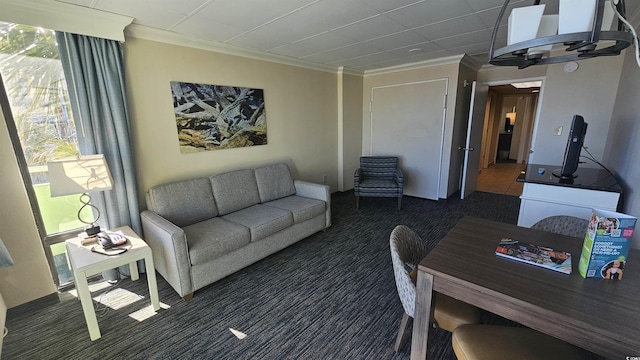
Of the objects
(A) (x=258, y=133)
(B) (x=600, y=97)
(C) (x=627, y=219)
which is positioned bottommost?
(C) (x=627, y=219)

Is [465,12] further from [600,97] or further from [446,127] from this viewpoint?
[600,97]

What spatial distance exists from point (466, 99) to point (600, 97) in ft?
5.21

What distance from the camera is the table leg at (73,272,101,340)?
1.73 m

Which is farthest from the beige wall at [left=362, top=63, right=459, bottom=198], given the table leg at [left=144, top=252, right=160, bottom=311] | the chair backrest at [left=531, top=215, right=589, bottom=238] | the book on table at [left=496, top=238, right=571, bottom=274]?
the table leg at [left=144, top=252, right=160, bottom=311]

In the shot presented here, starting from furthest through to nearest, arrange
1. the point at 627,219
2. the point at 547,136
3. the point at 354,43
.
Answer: the point at 547,136, the point at 354,43, the point at 627,219

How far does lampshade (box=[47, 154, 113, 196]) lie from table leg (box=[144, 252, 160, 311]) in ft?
2.09

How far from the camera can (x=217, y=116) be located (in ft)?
9.93

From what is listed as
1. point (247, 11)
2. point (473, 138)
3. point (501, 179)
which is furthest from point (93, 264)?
point (501, 179)

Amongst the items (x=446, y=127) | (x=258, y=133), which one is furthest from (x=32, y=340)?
(x=446, y=127)

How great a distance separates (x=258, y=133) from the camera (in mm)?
3484

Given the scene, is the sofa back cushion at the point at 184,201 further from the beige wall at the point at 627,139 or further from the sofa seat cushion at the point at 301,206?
the beige wall at the point at 627,139

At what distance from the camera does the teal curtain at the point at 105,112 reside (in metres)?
2.05

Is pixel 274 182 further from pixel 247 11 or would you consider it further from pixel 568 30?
pixel 568 30

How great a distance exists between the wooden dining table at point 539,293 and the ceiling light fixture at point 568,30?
902mm
